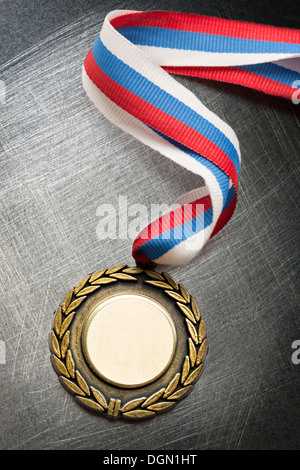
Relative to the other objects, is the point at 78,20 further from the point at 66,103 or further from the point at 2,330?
the point at 2,330

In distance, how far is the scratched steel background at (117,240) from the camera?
30.5 inches

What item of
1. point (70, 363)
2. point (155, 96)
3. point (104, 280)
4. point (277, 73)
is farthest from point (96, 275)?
point (277, 73)

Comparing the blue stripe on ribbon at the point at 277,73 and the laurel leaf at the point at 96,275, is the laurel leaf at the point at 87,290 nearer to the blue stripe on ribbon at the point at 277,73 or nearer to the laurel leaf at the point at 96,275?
the laurel leaf at the point at 96,275

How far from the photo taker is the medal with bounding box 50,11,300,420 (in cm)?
75

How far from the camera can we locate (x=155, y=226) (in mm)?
776

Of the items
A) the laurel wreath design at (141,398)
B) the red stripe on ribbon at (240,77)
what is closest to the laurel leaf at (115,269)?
the laurel wreath design at (141,398)

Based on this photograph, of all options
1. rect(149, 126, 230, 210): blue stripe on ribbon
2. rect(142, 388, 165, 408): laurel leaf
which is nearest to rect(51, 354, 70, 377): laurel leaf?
rect(142, 388, 165, 408): laurel leaf

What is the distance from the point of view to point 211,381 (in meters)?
0.79

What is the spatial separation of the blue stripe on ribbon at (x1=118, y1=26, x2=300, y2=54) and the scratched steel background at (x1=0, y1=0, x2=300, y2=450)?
4cm

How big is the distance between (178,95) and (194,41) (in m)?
0.09

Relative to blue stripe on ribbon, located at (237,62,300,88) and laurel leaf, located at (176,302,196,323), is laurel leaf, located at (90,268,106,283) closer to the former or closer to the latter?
laurel leaf, located at (176,302,196,323)

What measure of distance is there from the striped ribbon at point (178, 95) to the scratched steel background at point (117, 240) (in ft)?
0.10
